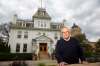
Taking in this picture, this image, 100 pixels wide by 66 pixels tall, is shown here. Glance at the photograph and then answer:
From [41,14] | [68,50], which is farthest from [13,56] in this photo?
[68,50]

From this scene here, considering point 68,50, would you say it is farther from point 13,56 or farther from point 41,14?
point 41,14

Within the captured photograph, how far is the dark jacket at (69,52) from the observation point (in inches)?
94.1

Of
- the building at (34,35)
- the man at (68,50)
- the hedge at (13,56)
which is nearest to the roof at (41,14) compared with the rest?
the building at (34,35)

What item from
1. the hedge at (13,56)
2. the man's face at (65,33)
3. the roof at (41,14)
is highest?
the roof at (41,14)

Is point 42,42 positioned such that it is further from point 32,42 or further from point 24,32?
point 24,32

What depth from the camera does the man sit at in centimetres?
239

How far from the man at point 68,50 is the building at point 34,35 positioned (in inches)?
962

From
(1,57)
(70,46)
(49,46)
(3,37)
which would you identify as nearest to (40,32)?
(49,46)

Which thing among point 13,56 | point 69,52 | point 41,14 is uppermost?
point 41,14

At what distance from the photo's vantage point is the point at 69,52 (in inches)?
95.3

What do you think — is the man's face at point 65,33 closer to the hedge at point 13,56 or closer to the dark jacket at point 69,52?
the dark jacket at point 69,52

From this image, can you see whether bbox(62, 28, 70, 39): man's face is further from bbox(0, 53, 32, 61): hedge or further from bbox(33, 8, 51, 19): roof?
bbox(33, 8, 51, 19): roof

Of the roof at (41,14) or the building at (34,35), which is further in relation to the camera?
the roof at (41,14)

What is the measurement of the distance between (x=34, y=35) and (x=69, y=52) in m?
27.1
